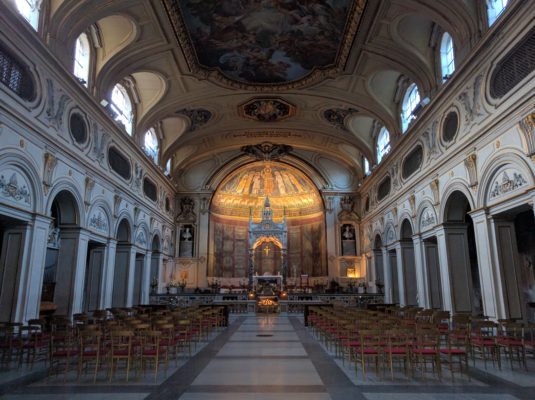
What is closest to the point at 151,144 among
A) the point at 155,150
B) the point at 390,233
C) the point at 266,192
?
the point at 155,150

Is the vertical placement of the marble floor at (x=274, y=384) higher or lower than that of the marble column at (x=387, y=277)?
lower

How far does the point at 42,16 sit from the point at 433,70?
45.7 ft

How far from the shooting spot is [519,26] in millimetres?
10516

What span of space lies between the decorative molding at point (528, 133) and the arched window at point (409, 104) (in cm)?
842

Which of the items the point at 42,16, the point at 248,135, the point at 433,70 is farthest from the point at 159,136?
the point at 433,70

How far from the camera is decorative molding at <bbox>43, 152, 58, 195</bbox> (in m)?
12.6

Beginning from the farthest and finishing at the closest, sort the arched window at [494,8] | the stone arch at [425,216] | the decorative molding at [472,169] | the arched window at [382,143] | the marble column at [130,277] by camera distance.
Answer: the arched window at [382,143]
the marble column at [130,277]
the stone arch at [425,216]
the decorative molding at [472,169]
the arched window at [494,8]

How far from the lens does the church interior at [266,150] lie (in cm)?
796

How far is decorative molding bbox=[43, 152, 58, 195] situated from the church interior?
0.10 metres

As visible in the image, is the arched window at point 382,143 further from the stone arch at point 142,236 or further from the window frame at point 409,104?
the stone arch at point 142,236

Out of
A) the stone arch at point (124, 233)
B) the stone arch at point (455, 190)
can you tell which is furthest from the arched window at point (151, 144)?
the stone arch at point (455, 190)

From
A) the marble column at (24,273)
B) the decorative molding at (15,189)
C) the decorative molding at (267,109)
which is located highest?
the decorative molding at (267,109)

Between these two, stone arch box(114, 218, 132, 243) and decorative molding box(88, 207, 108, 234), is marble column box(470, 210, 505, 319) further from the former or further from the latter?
stone arch box(114, 218, 132, 243)

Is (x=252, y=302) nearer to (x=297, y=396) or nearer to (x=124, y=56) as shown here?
(x=124, y=56)
